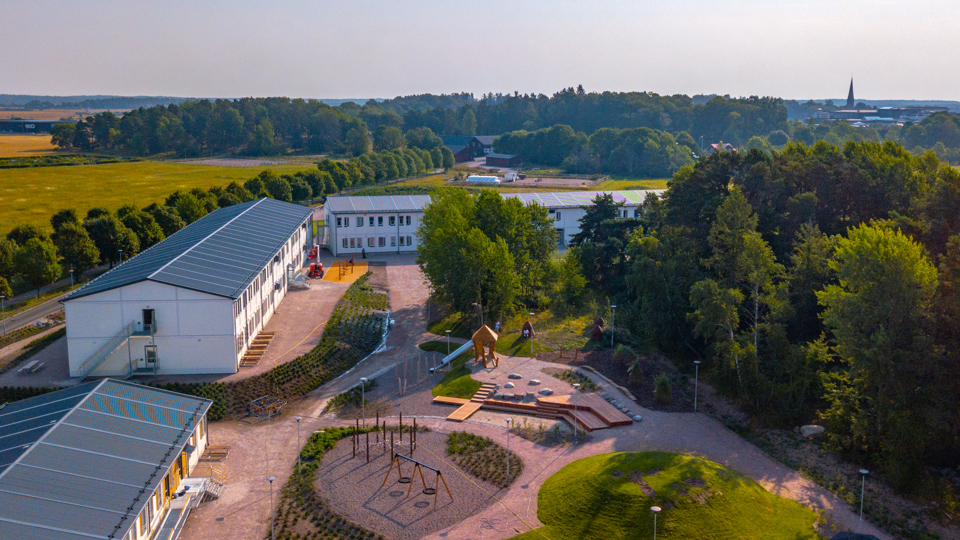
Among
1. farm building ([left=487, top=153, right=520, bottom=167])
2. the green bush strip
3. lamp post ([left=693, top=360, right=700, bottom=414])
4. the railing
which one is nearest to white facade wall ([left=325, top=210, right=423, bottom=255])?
the railing

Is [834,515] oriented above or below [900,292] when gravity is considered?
below

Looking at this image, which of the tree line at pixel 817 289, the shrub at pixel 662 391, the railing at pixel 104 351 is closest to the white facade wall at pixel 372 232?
the tree line at pixel 817 289

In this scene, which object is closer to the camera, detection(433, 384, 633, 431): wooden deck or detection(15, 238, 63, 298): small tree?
detection(433, 384, 633, 431): wooden deck

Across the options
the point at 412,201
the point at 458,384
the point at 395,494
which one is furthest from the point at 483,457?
the point at 412,201

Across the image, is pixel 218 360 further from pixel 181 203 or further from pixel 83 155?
pixel 83 155

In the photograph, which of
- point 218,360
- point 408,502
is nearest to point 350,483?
point 408,502

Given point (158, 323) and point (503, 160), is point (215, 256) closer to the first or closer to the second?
point (158, 323)

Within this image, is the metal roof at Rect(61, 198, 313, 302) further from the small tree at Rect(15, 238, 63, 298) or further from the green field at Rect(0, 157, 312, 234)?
the green field at Rect(0, 157, 312, 234)
